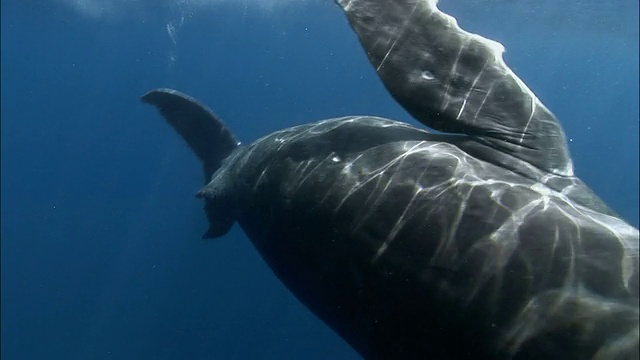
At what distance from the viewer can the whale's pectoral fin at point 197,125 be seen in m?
11.0

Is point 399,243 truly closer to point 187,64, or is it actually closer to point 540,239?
point 540,239

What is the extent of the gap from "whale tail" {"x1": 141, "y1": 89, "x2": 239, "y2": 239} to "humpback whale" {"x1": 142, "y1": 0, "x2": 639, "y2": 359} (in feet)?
14.2

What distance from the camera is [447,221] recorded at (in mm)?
4754

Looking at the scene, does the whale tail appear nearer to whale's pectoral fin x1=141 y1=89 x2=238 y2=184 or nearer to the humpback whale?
whale's pectoral fin x1=141 y1=89 x2=238 y2=184

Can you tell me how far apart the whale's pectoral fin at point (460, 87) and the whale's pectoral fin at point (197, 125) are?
19.4 ft

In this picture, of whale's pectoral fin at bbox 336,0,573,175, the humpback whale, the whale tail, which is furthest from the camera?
the whale tail

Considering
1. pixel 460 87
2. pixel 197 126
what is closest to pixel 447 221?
pixel 460 87

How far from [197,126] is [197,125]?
2 centimetres

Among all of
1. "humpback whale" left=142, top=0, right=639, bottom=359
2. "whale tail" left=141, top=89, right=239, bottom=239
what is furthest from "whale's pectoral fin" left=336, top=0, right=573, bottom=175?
"whale tail" left=141, top=89, right=239, bottom=239

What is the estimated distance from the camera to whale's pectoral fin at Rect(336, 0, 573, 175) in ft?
17.1

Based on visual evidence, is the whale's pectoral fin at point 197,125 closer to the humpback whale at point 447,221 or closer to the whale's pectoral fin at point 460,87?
the humpback whale at point 447,221

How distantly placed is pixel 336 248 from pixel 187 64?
5612 centimetres

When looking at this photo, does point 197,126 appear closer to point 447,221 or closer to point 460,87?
point 460,87

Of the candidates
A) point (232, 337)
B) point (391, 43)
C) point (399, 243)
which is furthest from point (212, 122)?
point (232, 337)
